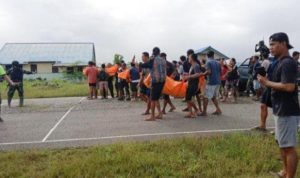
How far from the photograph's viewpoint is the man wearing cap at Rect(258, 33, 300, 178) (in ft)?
15.0

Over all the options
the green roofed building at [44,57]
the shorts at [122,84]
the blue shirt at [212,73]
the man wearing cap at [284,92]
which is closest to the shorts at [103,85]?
the shorts at [122,84]

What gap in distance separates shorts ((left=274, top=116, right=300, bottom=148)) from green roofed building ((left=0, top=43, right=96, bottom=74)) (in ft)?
139

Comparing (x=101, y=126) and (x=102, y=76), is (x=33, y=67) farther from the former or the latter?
(x=101, y=126)

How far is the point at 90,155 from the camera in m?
6.44

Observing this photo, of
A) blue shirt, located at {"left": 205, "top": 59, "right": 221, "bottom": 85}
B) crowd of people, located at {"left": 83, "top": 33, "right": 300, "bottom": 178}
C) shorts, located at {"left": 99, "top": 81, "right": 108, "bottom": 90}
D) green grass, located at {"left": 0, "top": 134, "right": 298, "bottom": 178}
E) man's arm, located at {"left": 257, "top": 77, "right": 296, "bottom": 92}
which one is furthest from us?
shorts, located at {"left": 99, "top": 81, "right": 108, "bottom": 90}

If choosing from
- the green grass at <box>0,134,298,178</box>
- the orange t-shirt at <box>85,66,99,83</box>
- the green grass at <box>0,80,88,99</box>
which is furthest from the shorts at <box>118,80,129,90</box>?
the green grass at <box>0,134,298,178</box>

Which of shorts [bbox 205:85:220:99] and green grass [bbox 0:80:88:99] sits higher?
shorts [bbox 205:85:220:99]

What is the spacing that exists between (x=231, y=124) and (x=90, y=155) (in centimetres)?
428

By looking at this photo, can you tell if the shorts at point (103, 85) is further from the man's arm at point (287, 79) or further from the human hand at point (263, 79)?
the man's arm at point (287, 79)

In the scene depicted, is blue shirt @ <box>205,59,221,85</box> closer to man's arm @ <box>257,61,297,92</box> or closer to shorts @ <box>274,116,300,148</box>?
shorts @ <box>274,116,300,148</box>

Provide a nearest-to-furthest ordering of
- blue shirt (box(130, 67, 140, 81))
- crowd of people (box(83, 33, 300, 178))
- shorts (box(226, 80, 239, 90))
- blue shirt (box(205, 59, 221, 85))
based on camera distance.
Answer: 1. crowd of people (box(83, 33, 300, 178))
2. blue shirt (box(205, 59, 221, 85))
3. shorts (box(226, 80, 239, 90))
4. blue shirt (box(130, 67, 140, 81))

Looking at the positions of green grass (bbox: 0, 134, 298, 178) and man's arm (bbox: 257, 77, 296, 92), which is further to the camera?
green grass (bbox: 0, 134, 298, 178)

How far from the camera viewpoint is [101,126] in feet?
32.5

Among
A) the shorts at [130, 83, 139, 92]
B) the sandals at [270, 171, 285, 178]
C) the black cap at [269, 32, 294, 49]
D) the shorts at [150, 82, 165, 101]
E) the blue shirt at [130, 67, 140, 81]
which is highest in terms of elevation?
the black cap at [269, 32, 294, 49]
